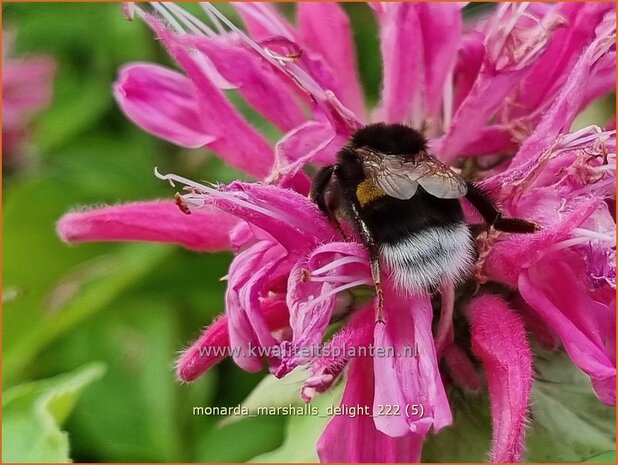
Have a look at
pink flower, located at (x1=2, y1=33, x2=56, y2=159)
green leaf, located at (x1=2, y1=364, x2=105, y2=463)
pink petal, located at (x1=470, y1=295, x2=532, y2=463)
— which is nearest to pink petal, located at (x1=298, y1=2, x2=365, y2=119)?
pink petal, located at (x1=470, y1=295, x2=532, y2=463)

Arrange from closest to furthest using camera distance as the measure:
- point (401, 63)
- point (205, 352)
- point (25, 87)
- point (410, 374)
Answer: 1. point (410, 374)
2. point (205, 352)
3. point (401, 63)
4. point (25, 87)

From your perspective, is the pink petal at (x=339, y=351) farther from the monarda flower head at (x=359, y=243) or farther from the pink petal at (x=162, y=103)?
the pink petal at (x=162, y=103)

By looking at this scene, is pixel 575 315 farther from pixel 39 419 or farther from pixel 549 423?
pixel 39 419

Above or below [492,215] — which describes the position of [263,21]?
above

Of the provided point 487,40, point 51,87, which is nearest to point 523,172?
point 487,40

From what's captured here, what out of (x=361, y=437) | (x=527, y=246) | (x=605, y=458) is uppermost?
(x=527, y=246)

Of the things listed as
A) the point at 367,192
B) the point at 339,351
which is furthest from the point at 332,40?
the point at 339,351

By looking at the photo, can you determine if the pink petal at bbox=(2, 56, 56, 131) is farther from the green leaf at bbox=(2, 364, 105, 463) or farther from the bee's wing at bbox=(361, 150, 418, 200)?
the bee's wing at bbox=(361, 150, 418, 200)
